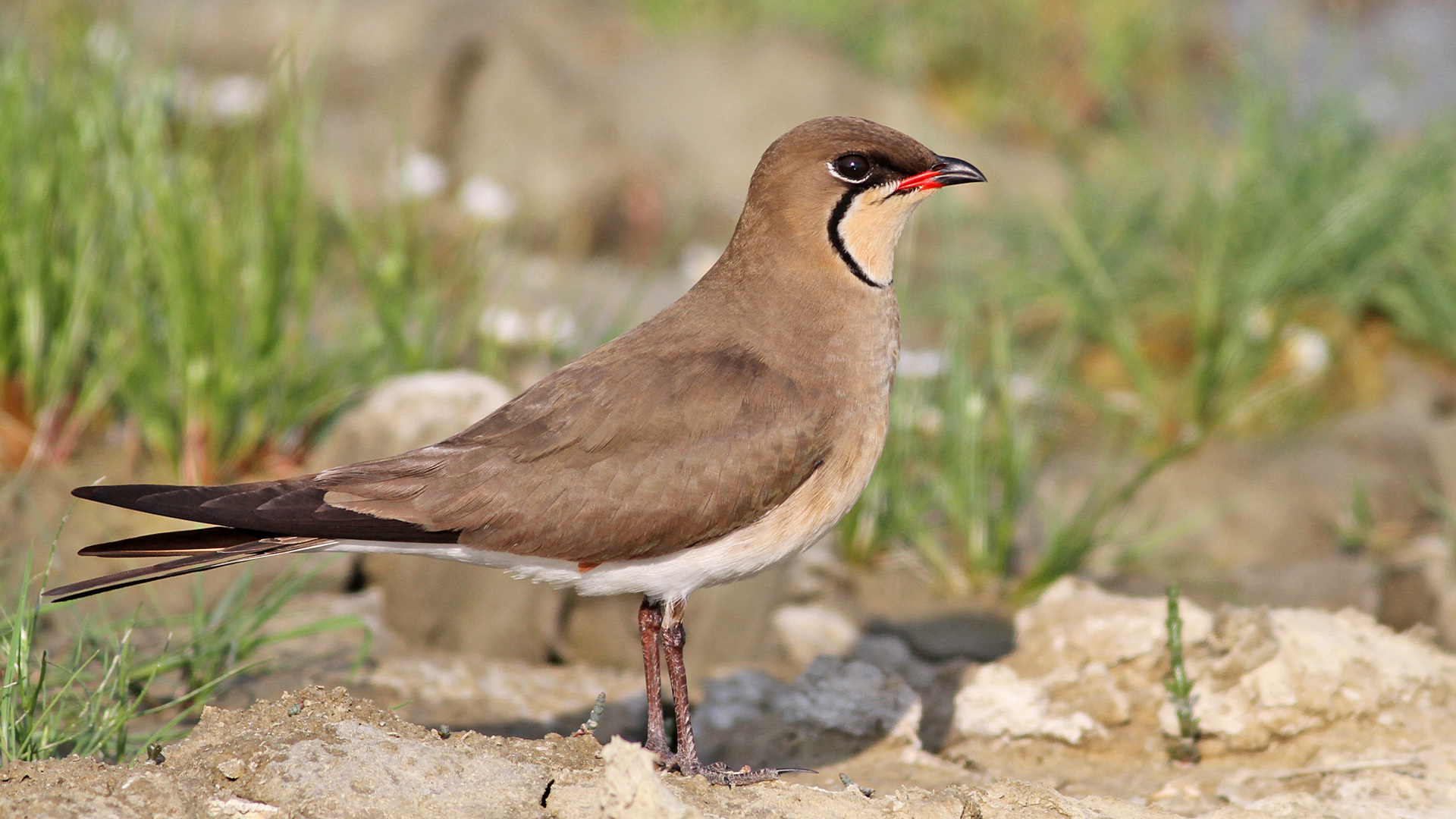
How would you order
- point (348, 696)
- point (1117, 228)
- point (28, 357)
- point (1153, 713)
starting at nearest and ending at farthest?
point (348, 696), point (1153, 713), point (28, 357), point (1117, 228)

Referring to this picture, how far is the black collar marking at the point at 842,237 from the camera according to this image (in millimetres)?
4051

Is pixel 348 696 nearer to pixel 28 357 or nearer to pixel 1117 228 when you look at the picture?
pixel 28 357

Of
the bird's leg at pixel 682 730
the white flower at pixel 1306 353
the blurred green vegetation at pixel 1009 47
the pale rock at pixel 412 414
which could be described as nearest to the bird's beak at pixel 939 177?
the bird's leg at pixel 682 730

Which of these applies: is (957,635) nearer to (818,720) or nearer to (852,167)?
(818,720)

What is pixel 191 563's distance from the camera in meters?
3.40

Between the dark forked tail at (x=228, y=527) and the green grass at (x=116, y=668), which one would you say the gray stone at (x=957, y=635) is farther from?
the dark forked tail at (x=228, y=527)

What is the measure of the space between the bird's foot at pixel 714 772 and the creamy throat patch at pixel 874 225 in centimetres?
145

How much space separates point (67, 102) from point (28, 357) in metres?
1.23

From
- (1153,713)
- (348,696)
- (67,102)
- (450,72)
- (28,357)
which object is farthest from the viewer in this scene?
(450,72)

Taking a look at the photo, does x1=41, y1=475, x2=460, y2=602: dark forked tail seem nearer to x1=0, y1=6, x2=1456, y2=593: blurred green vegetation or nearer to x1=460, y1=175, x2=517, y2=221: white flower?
x1=0, y1=6, x2=1456, y2=593: blurred green vegetation

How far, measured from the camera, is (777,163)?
4.11 metres

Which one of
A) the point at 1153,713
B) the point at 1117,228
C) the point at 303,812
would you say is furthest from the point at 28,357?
the point at 1117,228

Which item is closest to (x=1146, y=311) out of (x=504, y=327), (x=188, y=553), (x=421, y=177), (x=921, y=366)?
(x=921, y=366)

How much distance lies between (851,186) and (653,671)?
4.92 feet
